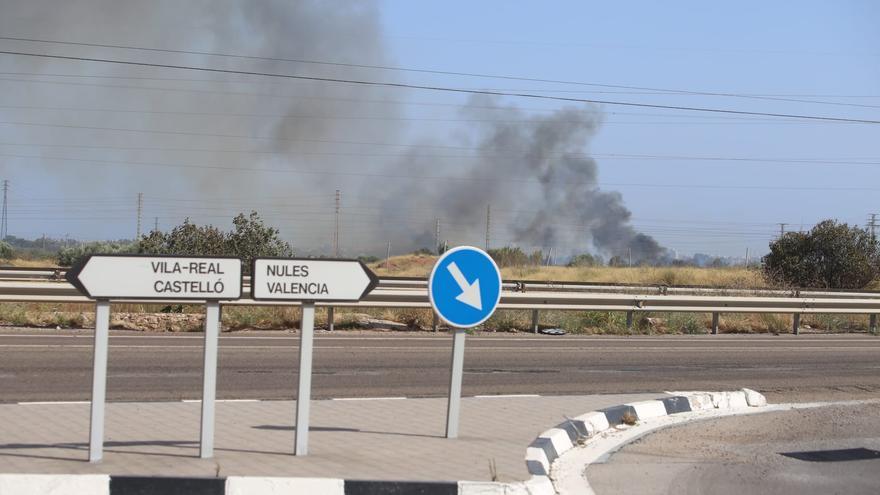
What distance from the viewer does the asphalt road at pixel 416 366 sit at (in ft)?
37.5

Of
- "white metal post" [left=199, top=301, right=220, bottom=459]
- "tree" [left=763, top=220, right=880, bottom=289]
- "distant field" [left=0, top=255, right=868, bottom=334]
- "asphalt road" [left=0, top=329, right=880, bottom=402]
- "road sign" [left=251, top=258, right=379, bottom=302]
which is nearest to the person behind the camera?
"white metal post" [left=199, top=301, right=220, bottom=459]

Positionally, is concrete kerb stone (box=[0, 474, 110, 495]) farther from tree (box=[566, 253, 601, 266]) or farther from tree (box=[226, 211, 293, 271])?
tree (box=[566, 253, 601, 266])

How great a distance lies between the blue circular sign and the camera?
299 inches

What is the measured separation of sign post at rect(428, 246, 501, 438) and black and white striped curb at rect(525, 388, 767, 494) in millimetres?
914

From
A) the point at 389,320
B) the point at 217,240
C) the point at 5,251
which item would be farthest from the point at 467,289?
the point at 5,251

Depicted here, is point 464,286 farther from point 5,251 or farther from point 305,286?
point 5,251

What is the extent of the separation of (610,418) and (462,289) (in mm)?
2566

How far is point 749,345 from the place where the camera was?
65.1 ft

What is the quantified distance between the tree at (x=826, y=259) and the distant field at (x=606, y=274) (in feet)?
5.18

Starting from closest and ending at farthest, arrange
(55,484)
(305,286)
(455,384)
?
(55,484)
(305,286)
(455,384)

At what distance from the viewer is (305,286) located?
6.98m

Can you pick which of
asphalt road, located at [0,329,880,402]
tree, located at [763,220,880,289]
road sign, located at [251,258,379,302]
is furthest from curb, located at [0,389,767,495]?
tree, located at [763,220,880,289]

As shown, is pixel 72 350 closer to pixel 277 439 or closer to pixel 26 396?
pixel 26 396

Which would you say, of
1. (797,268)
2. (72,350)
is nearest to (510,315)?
(72,350)
